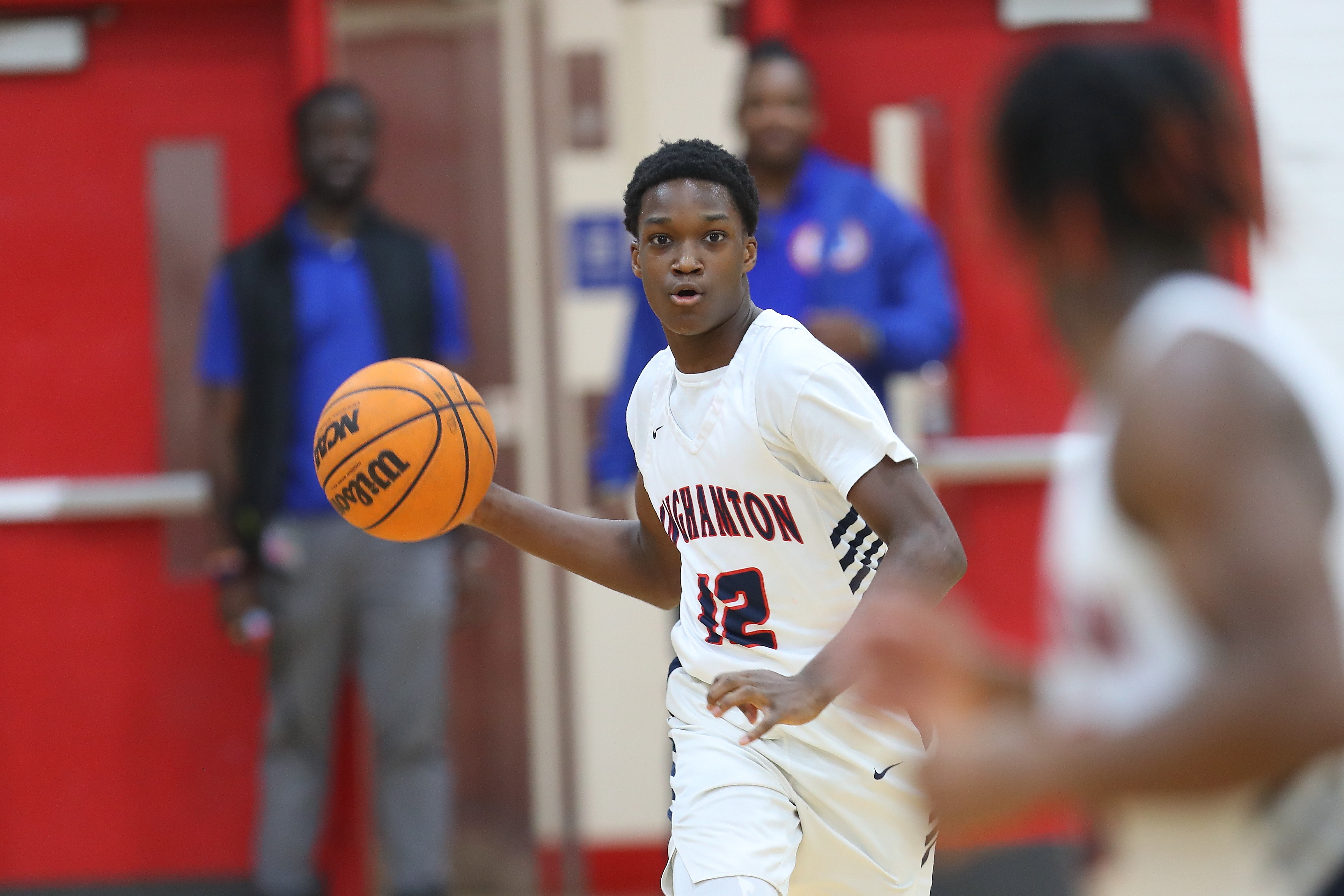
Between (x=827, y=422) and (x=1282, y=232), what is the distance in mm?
1316

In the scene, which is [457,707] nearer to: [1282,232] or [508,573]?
[508,573]

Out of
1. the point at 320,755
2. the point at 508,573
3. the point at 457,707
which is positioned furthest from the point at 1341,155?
the point at 320,755

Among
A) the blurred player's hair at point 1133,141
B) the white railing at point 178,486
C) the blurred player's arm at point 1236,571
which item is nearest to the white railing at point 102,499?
the white railing at point 178,486

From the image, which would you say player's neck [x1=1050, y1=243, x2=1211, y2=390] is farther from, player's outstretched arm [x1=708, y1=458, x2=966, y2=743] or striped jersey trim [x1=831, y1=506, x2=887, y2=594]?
striped jersey trim [x1=831, y1=506, x2=887, y2=594]

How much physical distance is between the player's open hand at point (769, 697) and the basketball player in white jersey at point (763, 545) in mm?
163

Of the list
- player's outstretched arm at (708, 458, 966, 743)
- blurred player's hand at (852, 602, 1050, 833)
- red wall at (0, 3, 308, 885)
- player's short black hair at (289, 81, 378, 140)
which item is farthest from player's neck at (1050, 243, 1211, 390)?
red wall at (0, 3, 308, 885)

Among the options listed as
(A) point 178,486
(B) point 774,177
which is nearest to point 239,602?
(A) point 178,486

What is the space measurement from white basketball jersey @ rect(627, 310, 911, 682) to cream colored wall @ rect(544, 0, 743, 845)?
2.20m

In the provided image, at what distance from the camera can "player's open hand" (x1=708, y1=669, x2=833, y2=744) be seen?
256cm

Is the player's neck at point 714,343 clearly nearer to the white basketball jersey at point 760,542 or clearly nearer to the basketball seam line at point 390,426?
the white basketball jersey at point 760,542

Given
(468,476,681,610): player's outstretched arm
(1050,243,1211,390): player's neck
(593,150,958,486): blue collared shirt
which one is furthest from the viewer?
(593,150,958,486): blue collared shirt

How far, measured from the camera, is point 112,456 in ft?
17.6

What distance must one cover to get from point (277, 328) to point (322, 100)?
2.43ft

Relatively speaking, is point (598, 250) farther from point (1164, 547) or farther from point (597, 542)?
point (1164, 547)
